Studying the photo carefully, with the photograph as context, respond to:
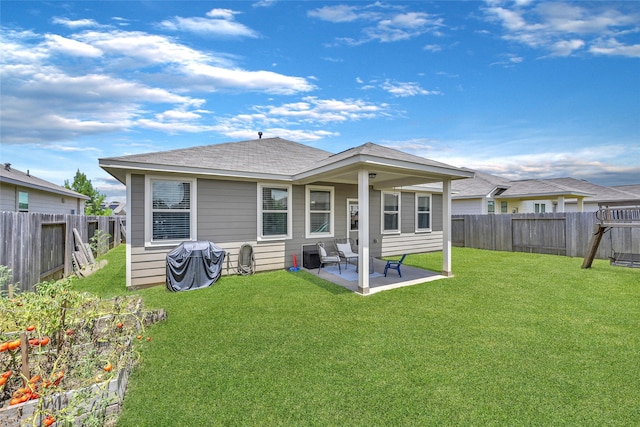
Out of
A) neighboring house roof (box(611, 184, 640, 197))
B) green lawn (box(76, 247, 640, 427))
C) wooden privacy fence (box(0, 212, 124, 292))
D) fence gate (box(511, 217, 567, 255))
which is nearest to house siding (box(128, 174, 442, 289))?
green lawn (box(76, 247, 640, 427))

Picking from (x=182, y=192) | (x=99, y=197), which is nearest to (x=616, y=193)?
(x=182, y=192)

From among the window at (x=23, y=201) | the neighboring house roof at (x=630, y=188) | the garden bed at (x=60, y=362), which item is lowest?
the garden bed at (x=60, y=362)

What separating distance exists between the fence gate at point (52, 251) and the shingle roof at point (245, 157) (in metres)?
3.25

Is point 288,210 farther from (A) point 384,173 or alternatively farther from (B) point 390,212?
(B) point 390,212

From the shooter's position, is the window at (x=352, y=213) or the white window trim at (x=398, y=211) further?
the white window trim at (x=398, y=211)

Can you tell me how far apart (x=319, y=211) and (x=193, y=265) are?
386 centimetres

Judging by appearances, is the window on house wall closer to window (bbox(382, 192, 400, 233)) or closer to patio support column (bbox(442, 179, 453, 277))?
patio support column (bbox(442, 179, 453, 277))

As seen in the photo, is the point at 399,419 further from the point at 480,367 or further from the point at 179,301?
the point at 179,301

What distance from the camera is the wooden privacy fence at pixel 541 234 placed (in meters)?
9.55

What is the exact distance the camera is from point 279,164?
842 cm

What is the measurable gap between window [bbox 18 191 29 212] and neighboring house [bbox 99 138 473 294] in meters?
8.68

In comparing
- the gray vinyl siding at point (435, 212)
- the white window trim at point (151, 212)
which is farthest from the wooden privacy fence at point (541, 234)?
the white window trim at point (151, 212)

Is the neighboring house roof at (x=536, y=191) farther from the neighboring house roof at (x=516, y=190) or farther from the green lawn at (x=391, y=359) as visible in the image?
the green lawn at (x=391, y=359)

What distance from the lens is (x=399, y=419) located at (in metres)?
2.27
